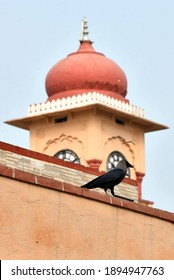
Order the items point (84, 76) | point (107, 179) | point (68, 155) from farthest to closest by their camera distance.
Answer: point (68, 155) → point (84, 76) → point (107, 179)

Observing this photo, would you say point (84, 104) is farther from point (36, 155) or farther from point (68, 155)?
point (36, 155)

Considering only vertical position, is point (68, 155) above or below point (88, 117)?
below

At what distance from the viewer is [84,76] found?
4025cm

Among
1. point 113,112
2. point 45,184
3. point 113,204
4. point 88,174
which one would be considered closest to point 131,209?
point 113,204

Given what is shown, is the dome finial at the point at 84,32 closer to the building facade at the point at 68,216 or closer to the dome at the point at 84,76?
the dome at the point at 84,76

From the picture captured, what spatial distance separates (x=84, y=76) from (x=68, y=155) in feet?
9.97

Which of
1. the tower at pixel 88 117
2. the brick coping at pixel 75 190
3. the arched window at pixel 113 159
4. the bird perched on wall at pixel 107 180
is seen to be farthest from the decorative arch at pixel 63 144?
the bird perched on wall at pixel 107 180

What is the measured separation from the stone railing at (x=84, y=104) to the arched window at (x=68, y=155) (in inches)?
69.7

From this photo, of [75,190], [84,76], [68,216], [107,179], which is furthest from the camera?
[84,76]

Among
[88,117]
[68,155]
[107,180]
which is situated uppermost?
[88,117]

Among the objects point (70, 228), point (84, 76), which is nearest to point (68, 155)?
point (84, 76)

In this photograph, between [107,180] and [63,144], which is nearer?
[107,180]

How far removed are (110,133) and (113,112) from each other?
1366 millimetres
